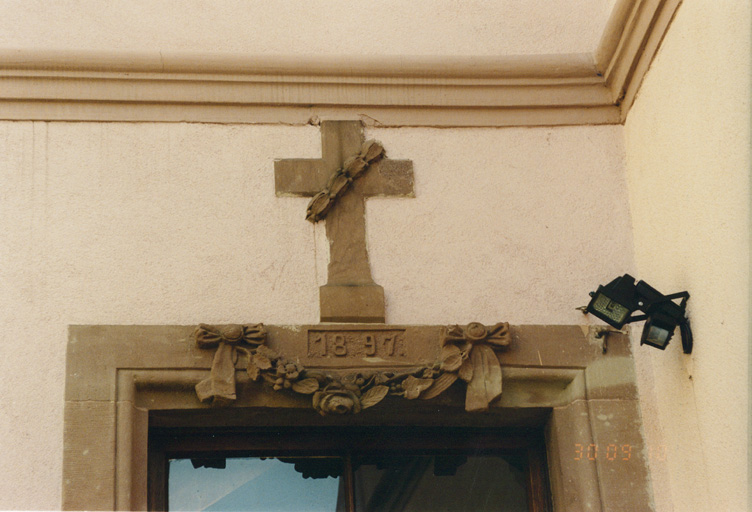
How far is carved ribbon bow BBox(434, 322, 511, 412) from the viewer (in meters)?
3.86

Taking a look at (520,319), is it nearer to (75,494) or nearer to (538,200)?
(538,200)

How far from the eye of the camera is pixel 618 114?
443 centimetres

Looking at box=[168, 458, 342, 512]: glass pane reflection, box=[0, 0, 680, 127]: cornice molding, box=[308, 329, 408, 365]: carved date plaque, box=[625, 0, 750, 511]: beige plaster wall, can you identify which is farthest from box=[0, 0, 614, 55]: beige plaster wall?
box=[168, 458, 342, 512]: glass pane reflection

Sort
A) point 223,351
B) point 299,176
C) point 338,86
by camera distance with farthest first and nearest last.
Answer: point 338,86
point 299,176
point 223,351

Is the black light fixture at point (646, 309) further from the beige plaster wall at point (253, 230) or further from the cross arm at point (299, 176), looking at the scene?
the cross arm at point (299, 176)

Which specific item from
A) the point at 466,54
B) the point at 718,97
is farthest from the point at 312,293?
the point at 718,97

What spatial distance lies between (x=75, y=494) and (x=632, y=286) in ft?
6.08

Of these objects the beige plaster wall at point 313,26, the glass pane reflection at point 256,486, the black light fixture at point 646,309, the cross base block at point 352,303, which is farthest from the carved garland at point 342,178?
the black light fixture at point 646,309

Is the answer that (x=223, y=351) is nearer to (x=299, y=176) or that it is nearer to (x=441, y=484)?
(x=299, y=176)

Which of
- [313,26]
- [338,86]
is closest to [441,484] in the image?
[338,86]

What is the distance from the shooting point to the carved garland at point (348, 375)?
3797 millimetres

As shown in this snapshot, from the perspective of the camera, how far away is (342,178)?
4203 millimetres

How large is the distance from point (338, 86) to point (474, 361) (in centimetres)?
119

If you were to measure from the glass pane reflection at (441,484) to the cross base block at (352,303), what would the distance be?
20.6 inches
